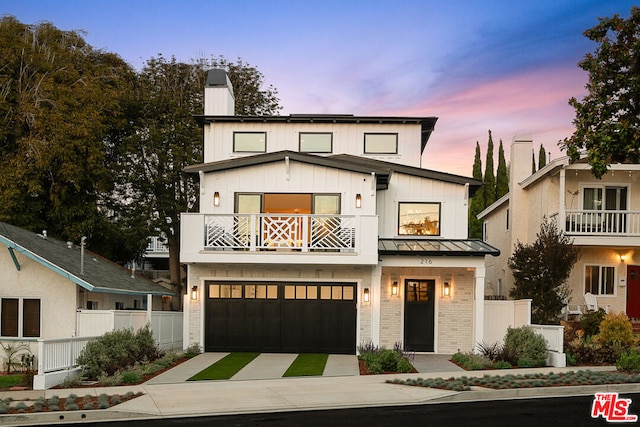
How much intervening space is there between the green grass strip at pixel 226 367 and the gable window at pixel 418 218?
6.90 metres

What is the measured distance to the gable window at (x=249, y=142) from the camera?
84.3ft

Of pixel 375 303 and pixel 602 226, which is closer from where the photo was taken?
pixel 375 303

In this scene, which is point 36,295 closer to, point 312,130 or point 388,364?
point 388,364

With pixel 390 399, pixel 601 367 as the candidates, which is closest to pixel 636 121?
pixel 601 367

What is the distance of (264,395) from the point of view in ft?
44.4

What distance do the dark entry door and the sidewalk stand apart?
524 centimetres

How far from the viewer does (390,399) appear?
12938 millimetres

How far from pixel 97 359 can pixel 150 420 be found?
5.21 meters

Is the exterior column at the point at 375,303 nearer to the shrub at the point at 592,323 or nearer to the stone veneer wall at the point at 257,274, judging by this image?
the stone veneer wall at the point at 257,274

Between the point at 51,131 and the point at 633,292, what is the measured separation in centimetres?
2478

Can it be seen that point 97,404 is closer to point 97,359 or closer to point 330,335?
point 97,359

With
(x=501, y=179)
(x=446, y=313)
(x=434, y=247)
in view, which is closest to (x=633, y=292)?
(x=446, y=313)

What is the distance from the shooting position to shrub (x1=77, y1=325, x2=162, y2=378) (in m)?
15.8

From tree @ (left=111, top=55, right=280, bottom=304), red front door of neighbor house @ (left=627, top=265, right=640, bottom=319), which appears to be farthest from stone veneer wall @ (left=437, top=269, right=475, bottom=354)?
tree @ (left=111, top=55, right=280, bottom=304)
